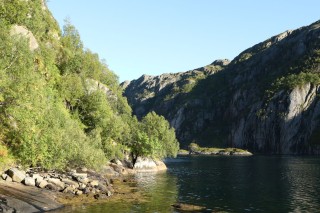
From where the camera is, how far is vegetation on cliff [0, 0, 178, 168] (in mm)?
47312

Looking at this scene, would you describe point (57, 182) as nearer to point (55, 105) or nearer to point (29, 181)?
point (29, 181)

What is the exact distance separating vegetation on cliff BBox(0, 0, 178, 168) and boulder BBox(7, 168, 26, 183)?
6.40 feet

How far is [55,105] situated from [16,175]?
26.9 metres

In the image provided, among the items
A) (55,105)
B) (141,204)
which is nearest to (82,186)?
(141,204)

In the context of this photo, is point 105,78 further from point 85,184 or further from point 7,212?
point 7,212

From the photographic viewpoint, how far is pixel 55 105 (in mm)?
73312

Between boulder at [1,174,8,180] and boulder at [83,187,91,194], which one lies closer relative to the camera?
boulder at [1,174,8,180]

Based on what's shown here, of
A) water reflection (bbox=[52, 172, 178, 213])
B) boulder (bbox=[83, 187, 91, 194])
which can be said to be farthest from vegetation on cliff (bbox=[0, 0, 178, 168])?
water reflection (bbox=[52, 172, 178, 213])

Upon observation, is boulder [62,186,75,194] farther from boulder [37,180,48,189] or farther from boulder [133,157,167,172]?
boulder [133,157,167,172]

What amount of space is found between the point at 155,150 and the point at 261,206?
212 ft

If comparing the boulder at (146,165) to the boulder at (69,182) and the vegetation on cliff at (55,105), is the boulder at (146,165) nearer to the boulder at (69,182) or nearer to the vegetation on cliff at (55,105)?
the vegetation on cliff at (55,105)

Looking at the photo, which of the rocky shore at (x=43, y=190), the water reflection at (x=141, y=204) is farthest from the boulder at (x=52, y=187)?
the water reflection at (x=141, y=204)

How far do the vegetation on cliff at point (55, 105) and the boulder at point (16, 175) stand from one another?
195cm

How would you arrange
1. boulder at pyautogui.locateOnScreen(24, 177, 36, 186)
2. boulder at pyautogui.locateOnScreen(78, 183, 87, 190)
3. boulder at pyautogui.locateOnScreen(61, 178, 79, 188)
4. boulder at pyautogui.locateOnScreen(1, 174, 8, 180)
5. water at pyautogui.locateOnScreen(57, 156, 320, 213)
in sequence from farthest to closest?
boulder at pyautogui.locateOnScreen(78, 183, 87, 190) → boulder at pyautogui.locateOnScreen(61, 178, 79, 188) → water at pyautogui.locateOnScreen(57, 156, 320, 213) → boulder at pyautogui.locateOnScreen(24, 177, 36, 186) → boulder at pyautogui.locateOnScreen(1, 174, 8, 180)
